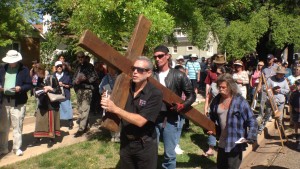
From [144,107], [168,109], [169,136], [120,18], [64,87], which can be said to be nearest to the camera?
[144,107]

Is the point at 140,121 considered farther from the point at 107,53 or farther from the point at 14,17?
the point at 14,17

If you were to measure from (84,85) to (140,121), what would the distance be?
4.78 metres

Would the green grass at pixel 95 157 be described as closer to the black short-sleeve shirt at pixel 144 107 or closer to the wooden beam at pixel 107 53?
the wooden beam at pixel 107 53

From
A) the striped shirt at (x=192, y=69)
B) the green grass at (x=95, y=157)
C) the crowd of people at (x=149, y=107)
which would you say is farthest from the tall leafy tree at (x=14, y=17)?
the green grass at (x=95, y=157)

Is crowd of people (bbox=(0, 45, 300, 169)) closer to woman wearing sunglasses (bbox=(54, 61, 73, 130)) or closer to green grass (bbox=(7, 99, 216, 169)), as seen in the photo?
woman wearing sunglasses (bbox=(54, 61, 73, 130))

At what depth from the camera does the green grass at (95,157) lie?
5.92m

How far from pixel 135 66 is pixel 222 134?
199 cm

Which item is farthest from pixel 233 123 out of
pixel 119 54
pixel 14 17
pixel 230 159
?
pixel 14 17

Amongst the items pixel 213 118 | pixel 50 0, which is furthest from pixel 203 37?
pixel 50 0

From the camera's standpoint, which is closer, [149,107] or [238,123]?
[149,107]

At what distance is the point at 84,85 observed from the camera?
7.82m

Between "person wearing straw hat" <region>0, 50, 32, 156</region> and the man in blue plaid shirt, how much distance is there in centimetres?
353

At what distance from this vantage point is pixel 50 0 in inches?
1166

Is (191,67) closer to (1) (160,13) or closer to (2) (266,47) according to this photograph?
(2) (266,47)
